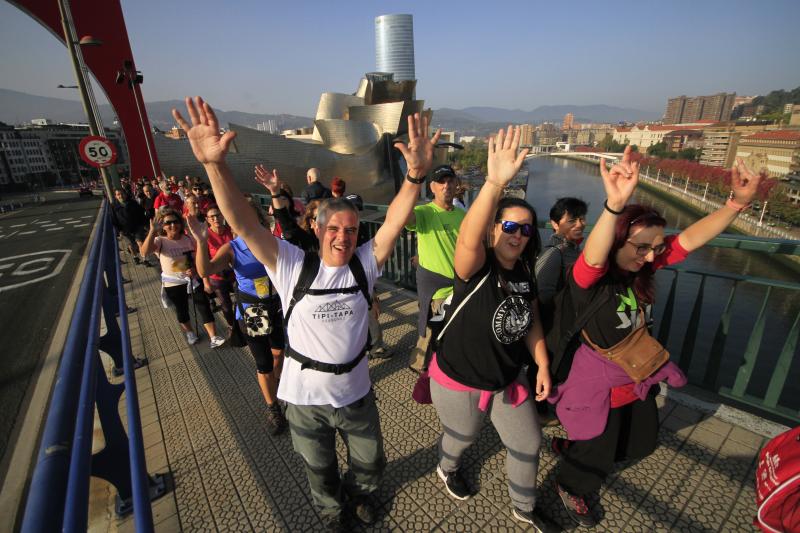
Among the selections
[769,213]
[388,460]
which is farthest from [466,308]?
[769,213]

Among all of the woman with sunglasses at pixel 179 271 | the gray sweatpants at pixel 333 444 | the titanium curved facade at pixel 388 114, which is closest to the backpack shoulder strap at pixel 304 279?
the gray sweatpants at pixel 333 444

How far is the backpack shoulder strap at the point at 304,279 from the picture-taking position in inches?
65.0

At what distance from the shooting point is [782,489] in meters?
1.28

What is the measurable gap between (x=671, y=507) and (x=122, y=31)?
25.0 m

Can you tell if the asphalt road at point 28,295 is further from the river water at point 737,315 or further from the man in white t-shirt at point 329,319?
the river water at point 737,315

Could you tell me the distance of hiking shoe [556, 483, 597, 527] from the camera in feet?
6.18

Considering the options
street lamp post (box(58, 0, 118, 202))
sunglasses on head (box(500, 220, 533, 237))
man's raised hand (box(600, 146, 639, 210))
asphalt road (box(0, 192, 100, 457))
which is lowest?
asphalt road (box(0, 192, 100, 457))

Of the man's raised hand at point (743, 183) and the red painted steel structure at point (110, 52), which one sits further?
the red painted steel structure at point (110, 52)

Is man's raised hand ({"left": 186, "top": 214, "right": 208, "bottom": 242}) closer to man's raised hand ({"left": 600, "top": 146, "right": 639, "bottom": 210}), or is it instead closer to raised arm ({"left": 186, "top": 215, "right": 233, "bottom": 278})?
raised arm ({"left": 186, "top": 215, "right": 233, "bottom": 278})

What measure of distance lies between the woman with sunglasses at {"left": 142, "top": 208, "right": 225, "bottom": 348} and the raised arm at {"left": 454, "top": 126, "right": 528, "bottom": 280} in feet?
10.7

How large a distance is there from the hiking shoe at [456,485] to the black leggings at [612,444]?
55cm

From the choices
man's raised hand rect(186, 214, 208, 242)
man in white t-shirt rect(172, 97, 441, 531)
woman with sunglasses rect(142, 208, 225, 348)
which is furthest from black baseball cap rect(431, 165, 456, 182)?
woman with sunglasses rect(142, 208, 225, 348)

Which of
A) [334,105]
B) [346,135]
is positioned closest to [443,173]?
[346,135]

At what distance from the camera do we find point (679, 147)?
84750 millimetres
